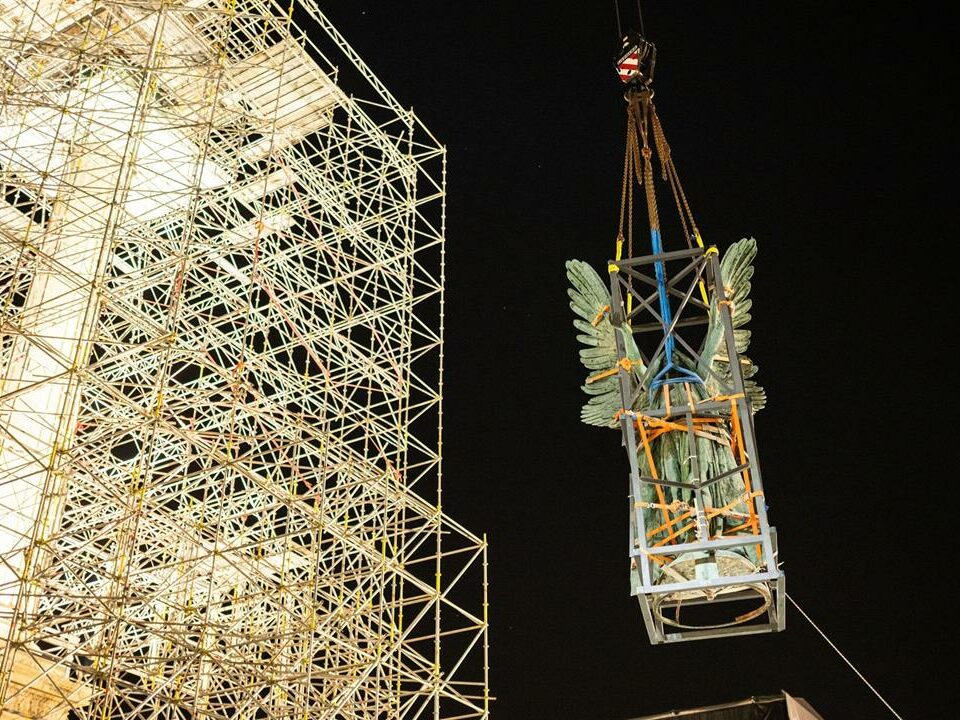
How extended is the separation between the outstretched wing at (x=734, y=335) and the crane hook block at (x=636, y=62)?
118 inches

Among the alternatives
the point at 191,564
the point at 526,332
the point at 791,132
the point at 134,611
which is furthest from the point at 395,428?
the point at 791,132

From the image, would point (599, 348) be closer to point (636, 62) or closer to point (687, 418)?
point (687, 418)

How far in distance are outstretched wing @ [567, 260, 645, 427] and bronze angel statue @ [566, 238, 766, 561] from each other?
0.04 feet

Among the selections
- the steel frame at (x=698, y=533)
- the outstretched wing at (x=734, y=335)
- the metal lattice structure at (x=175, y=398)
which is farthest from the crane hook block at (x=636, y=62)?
the metal lattice structure at (x=175, y=398)

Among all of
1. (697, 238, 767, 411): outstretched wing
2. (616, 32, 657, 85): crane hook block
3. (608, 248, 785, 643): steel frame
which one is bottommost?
(608, 248, 785, 643): steel frame

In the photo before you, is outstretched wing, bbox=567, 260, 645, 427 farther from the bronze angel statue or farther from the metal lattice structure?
the metal lattice structure

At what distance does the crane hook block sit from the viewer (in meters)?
15.4

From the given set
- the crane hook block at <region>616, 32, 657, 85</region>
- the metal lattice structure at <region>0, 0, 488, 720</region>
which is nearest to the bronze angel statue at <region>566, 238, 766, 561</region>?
the crane hook block at <region>616, 32, 657, 85</region>

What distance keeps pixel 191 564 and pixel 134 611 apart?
541cm

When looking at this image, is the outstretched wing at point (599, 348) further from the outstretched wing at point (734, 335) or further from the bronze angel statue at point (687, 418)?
the outstretched wing at point (734, 335)

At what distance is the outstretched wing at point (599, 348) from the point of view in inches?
514

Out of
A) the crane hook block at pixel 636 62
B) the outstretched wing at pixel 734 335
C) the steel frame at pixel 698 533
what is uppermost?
the crane hook block at pixel 636 62

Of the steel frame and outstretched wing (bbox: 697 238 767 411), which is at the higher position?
outstretched wing (bbox: 697 238 767 411)

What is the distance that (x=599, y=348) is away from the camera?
13648 mm
